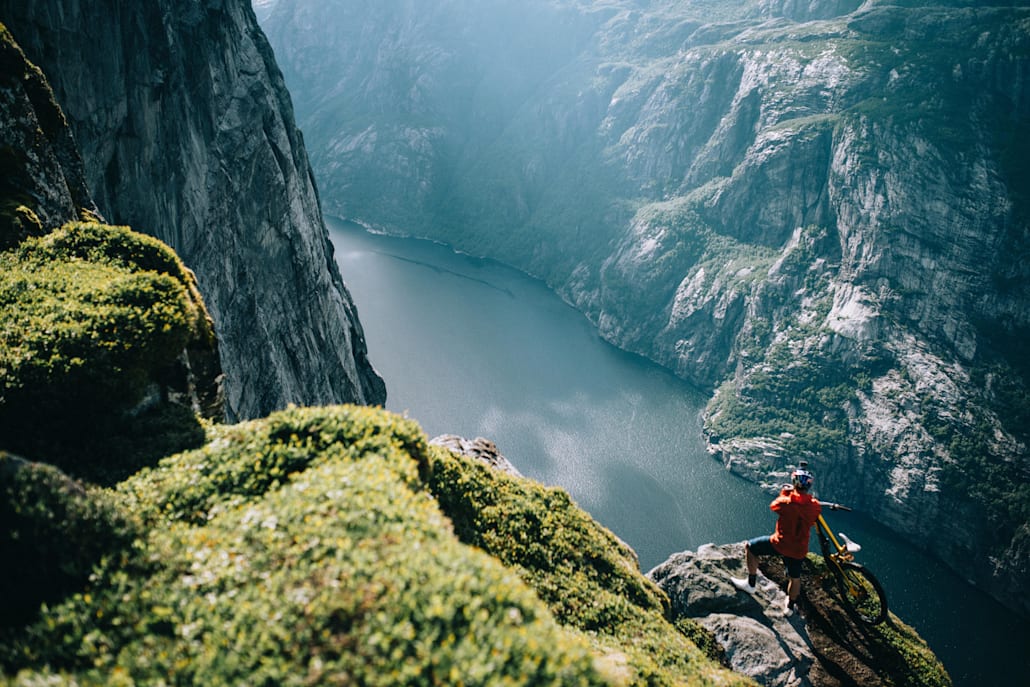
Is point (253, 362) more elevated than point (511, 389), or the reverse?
point (253, 362)

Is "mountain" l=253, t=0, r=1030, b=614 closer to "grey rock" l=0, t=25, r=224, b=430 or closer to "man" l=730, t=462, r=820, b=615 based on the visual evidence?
"man" l=730, t=462, r=820, b=615

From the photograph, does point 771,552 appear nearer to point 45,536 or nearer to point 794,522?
point 794,522

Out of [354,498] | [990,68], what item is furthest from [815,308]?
[354,498]

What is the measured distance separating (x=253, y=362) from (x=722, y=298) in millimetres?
167013

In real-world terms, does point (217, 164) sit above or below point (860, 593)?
above

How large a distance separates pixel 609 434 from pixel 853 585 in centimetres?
11128

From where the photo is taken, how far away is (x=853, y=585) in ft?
65.4

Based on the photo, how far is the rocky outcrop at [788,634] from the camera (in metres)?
18.5

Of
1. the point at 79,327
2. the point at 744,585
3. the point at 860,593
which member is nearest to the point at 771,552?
the point at 744,585

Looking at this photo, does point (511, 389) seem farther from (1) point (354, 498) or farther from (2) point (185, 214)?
(1) point (354, 498)

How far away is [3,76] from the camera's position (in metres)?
19.6

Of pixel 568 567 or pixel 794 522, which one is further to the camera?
pixel 794 522

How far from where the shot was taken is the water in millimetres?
96062

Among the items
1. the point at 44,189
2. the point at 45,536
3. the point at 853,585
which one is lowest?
the point at 45,536
